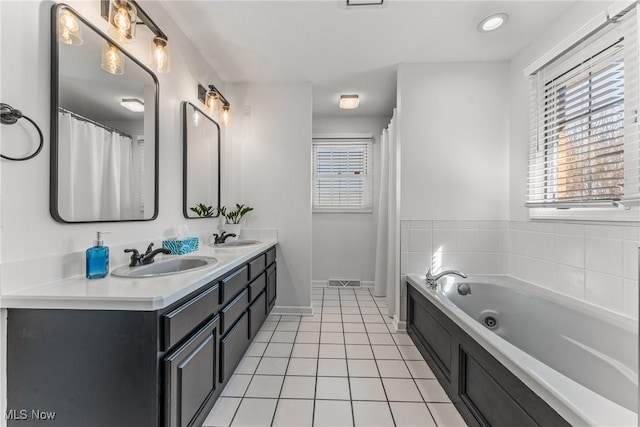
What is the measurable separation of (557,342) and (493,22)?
2.17 m

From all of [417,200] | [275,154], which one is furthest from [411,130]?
[275,154]

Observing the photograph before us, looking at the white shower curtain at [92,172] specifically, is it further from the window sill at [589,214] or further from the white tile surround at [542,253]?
the window sill at [589,214]

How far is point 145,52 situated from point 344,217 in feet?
9.45

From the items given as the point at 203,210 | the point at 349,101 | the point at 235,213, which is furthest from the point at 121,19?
the point at 349,101

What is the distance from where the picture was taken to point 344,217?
13.1 ft

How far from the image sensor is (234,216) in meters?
2.80

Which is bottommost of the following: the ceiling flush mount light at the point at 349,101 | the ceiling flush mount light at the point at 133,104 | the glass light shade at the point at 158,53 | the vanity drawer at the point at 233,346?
the vanity drawer at the point at 233,346

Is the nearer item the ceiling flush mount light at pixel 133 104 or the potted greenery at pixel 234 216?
the ceiling flush mount light at pixel 133 104

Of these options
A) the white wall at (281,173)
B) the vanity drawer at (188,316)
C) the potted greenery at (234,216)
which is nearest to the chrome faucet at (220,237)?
the potted greenery at (234,216)

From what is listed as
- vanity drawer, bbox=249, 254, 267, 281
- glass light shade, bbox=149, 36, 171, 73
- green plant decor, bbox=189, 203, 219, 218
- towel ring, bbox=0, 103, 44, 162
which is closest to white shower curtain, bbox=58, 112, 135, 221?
towel ring, bbox=0, 103, 44, 162

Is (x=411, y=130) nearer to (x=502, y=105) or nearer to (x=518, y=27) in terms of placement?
(x=502, y=105)

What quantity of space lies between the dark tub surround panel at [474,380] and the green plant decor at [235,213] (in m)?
1.81

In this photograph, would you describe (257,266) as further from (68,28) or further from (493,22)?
(493,22)

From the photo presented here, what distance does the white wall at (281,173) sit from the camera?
2939mm
